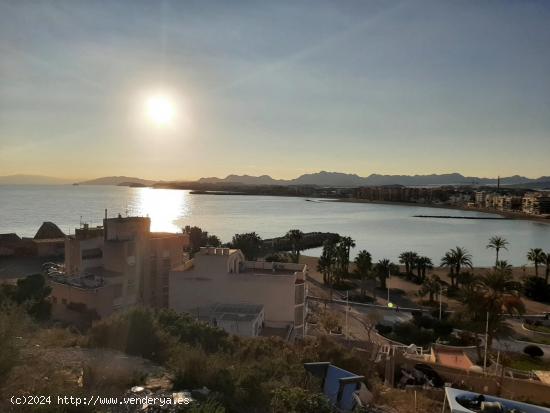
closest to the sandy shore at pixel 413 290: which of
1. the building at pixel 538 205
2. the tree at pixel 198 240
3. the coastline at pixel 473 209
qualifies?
the tree at pixel 198 240

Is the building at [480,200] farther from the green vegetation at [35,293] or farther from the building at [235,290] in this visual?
the green vegetation at [35,293]

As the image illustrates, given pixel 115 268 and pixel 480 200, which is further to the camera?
pixel 480 200

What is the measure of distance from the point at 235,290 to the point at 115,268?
5439mm

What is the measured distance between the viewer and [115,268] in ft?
66.4

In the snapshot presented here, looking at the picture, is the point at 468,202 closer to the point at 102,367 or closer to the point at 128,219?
the point at 128,219

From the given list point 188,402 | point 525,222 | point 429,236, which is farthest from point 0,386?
point 525,222

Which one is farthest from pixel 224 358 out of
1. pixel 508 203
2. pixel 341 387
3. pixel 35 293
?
pixel 508 203

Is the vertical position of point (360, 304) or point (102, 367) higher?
point (102, 367)

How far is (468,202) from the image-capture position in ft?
490

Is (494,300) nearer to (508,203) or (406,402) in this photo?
(406,402)

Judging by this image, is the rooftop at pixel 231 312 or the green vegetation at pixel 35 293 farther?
the green vegetation at pixel 35 293

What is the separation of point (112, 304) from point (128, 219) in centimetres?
523

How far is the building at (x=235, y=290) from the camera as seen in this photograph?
1844cm

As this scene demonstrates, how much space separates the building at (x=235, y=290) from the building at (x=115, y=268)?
2.21 metres
